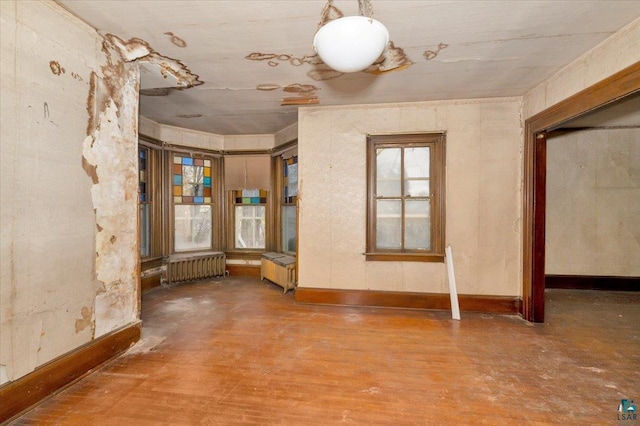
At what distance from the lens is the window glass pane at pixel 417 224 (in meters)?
3.99

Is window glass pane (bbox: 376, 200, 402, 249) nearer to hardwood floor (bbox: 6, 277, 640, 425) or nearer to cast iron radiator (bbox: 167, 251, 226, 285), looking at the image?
hardwood floor (bbox: 6, 277, 640, 425)

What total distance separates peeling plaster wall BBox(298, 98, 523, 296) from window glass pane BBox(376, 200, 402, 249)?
0.23m

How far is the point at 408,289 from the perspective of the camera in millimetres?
3949

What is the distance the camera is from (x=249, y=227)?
601 centimetres

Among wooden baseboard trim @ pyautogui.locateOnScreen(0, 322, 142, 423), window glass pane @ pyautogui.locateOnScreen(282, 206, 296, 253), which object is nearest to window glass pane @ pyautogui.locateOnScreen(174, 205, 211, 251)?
window glass pane @ pyautogui.locateOnScreen(282, 206, 296, 253)

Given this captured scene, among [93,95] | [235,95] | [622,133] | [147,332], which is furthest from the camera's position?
[622,133]

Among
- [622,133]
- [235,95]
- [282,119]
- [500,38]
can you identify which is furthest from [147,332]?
[622,133]

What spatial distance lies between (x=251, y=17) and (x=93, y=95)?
4.66ft

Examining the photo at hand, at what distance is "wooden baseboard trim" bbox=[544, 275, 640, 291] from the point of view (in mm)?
4789

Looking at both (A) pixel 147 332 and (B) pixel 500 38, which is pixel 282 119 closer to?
(B) pixel 500 38

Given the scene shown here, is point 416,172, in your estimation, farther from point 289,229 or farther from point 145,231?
point 145,231

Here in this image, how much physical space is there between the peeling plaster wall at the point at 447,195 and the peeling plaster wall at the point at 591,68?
1.54ft

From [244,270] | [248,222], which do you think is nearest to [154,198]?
[248,222]

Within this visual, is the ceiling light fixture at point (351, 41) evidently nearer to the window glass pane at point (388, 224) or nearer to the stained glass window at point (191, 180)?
the window glass pane at point (388, 224)
